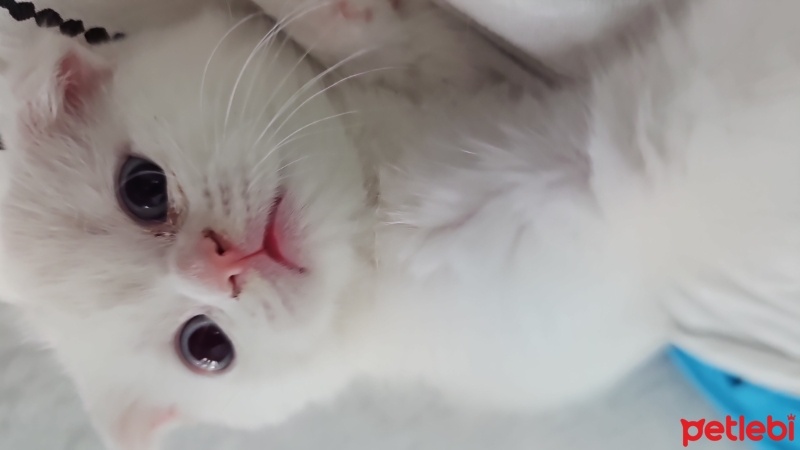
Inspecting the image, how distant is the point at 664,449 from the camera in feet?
3.20

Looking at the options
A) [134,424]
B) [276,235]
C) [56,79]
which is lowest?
[134,424]

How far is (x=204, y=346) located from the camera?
2.21 feet

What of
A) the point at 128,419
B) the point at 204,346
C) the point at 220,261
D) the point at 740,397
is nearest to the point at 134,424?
the point at 128,419

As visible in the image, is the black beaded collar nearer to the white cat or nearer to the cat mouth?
the white cat

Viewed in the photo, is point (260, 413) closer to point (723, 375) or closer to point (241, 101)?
point (241, 101)

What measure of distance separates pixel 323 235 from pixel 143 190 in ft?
0.59

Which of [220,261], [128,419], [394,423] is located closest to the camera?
[220,261]

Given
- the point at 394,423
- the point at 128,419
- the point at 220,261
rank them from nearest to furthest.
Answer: the point at 220,261
the point at 128,419
the point at 394,423

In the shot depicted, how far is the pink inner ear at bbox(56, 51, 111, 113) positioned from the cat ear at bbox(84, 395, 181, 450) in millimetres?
317

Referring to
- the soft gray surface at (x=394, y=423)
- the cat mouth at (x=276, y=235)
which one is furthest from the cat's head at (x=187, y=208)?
the soft gray surface at (x=394, y=423)

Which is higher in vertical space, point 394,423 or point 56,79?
point 56,79

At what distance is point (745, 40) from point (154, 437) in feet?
2.30

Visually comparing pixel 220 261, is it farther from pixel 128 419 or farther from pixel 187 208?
pixel 128 419

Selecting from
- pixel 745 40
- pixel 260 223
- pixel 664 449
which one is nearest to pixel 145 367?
pixel 260 223
